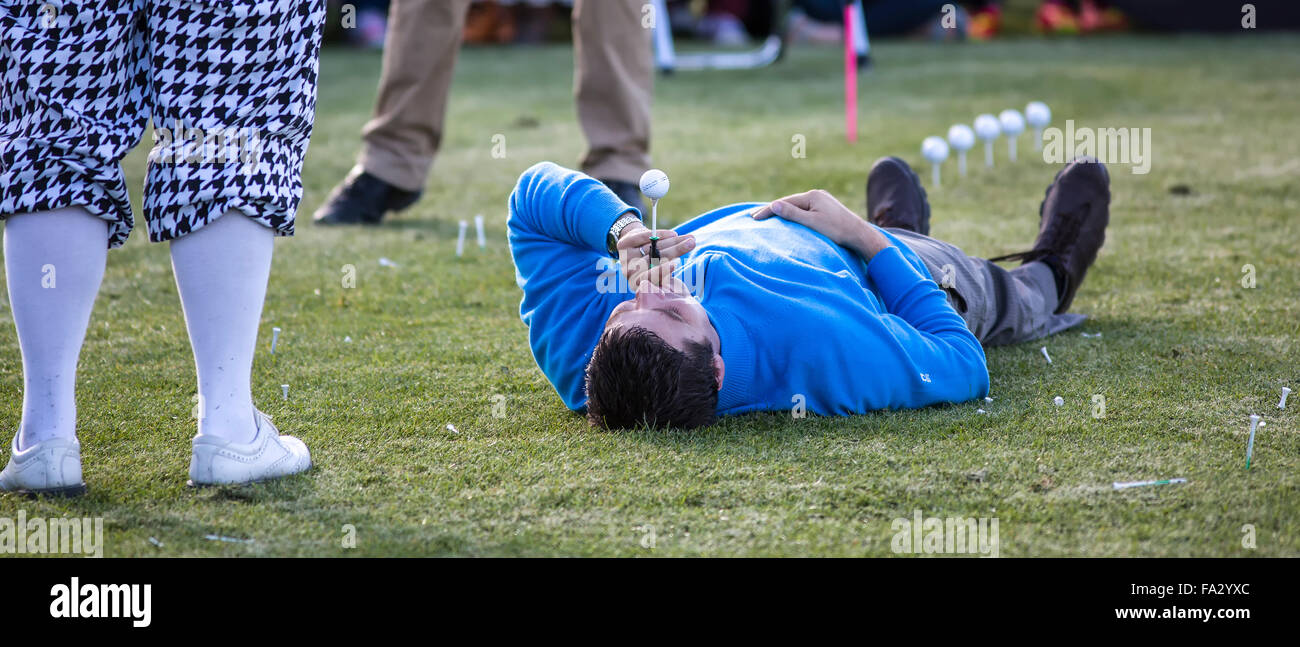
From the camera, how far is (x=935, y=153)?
12.8ft

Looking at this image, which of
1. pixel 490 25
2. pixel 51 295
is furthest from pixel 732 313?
pixel 490 25

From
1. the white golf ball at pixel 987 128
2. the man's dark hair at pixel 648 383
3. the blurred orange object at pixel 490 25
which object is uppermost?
the blurred orange object at pixel 490 25

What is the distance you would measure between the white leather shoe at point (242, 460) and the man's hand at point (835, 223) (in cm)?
98

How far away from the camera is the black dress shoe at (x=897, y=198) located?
2.75m

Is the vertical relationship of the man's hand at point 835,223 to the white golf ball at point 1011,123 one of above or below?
below

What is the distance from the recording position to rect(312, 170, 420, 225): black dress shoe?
3771 mm

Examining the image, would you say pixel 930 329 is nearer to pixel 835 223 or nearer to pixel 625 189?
pixel 835 223

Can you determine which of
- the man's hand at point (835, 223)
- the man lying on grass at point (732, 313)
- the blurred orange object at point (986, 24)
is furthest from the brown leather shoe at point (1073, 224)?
the blurred orange object at point (986, 24)

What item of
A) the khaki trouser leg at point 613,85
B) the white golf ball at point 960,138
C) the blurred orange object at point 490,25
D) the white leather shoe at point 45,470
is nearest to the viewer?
the white leather shoe at point 45,470

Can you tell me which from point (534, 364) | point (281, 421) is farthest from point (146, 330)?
point (534, 364)

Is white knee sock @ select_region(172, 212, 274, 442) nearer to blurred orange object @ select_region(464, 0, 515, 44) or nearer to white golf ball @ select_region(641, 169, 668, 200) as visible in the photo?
white golf ball @ select_region(641, 169, 668, 200)

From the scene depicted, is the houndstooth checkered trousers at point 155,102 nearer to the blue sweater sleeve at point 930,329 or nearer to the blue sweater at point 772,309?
the blue sweater at point 772,309
